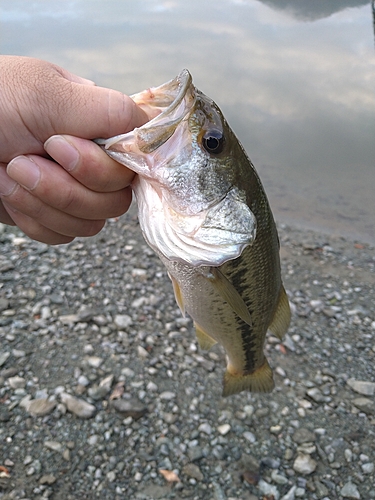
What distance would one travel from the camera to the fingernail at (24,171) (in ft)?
5.49

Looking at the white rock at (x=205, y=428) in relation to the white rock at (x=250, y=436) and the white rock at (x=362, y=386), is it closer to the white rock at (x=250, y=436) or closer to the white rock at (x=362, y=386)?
the white rock at (x=250, y=436)

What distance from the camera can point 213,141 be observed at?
5.32 ft

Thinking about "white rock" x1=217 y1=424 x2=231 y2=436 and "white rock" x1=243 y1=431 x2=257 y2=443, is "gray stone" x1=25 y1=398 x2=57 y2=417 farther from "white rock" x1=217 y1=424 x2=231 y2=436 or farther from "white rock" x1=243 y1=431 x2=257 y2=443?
"white rock" x1=243 y1=431 x2=257 y2=443

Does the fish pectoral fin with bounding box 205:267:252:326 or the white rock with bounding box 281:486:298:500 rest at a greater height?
the fish pectoral fin with bounding box 205:267:252:326

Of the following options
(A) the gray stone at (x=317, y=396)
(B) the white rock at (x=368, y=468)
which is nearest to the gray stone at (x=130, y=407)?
(A) the gray stone at (x=317, y=396)

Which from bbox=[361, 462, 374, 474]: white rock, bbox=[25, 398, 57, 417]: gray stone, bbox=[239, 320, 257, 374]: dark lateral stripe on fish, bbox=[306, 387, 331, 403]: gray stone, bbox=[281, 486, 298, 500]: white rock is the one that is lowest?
bbox=[306, 387, 331, 403]: gray stone

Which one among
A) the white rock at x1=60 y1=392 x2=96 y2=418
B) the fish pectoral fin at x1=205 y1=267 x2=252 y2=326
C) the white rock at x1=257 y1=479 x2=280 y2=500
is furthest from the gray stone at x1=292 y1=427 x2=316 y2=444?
the fish pectoral fin at x1=205 y1=267 x2=252 y2=326

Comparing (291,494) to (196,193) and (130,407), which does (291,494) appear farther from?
(196,193)

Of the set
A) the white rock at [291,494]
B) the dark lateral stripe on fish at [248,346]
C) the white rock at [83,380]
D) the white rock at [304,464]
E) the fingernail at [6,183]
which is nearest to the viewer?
the fingernail at [6,183]

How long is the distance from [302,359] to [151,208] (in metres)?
2.83

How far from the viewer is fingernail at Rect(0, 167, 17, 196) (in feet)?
5.79

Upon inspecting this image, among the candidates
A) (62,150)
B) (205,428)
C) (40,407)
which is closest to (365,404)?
(205,428)

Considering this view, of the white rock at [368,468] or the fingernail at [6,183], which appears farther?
the white rock at [368,468]

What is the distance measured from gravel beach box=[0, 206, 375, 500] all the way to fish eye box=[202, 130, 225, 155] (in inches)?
87.4
